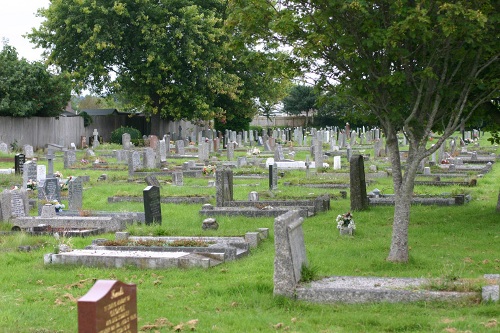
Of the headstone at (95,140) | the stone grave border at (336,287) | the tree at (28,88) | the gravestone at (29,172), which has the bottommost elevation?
the stone grave border at (336,287)

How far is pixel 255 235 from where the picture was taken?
15.1 meters

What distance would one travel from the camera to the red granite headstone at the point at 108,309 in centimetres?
638

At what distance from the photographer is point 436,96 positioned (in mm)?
13273

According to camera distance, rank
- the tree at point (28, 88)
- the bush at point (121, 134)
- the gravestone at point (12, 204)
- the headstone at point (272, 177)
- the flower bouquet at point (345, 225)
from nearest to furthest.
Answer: the flower bouquet at point (345, 225) → the gravestone at point (12, 204) → the headstone at point (272, 177) → the tree at point (28, 88) → the bush at point (121, 134)

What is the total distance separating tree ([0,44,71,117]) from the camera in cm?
4916

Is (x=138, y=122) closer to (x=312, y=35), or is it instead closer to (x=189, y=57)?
(x=189, y=57)

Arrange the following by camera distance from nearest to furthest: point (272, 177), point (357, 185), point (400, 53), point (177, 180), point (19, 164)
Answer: point (400, 53) < point (357, 185) < point (272, 177) < point (177, 180) < point (19, 164)

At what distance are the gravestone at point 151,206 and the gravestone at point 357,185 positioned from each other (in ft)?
16.3

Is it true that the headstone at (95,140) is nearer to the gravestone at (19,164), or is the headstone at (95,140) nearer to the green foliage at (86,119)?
the green foliage at (86,119)

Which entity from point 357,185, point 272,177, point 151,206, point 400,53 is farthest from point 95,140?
point 400,53

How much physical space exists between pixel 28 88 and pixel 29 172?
2612cm

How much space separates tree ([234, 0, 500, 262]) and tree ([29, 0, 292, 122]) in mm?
36637

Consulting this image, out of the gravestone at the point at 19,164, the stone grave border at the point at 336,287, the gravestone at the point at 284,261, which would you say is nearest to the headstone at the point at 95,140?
the gravestone at the point at 19,164

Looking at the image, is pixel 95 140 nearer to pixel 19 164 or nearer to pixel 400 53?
pixel 19 164
